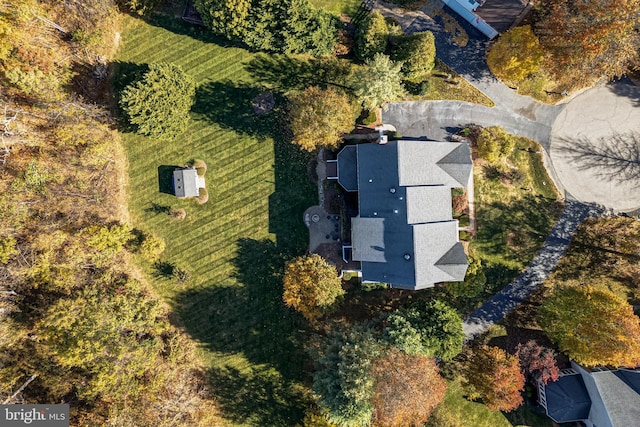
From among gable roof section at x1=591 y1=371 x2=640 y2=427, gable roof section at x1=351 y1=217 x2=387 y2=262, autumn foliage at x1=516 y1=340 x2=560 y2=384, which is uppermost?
gable roof section at x1=351 y1=217 x2=387 y2=262

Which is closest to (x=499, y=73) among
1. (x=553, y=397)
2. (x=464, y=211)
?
(x=464, y=211)

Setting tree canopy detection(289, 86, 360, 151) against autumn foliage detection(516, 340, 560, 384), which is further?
autumn foliage detection(516, 340, 560, 384)

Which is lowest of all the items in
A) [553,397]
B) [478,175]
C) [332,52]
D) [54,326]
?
[553,397]

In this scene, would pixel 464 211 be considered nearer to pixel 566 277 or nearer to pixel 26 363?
pixel 566 277

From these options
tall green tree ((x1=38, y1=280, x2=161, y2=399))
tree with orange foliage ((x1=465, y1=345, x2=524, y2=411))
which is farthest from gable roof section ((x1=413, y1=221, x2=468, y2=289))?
tall green tree ((x1=38, y1=280, x2=161, y2=399))

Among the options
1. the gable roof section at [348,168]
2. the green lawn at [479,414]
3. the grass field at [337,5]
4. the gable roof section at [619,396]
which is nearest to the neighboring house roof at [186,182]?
the gable roof section at [348,168]

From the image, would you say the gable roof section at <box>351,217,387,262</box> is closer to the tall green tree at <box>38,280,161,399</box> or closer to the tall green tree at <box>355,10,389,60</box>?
the tall green tree at <box>355,10,389,60</box>

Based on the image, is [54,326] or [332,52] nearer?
[54,326]
